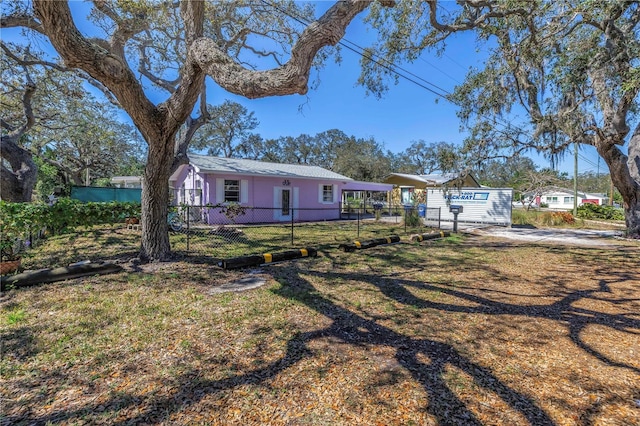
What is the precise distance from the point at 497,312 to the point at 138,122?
699cm

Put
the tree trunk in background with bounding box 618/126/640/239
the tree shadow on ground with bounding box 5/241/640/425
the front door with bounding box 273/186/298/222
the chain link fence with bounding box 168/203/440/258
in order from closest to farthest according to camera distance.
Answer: the tree shadow on ground with bounding box 5/241/640/425 < the chain link fence with bounding box 168/203/440/258 < the tree trunk in background with bounding box 618/126/640/239 < the front door with bounding box 273/186/298/222

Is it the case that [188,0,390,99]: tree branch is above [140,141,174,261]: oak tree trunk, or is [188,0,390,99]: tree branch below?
above

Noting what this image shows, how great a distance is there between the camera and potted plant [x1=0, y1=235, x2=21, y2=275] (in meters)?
5.21

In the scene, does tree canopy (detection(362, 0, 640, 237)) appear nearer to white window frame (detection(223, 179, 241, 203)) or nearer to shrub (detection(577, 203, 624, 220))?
white window frame (detection(223, 179, 241, 203))

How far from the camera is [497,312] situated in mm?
4141

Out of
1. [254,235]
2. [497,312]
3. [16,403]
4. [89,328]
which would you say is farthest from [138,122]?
[497,312]

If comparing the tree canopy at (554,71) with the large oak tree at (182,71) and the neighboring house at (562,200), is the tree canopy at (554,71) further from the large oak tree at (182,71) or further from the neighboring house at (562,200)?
the neighboring house at (562,200)

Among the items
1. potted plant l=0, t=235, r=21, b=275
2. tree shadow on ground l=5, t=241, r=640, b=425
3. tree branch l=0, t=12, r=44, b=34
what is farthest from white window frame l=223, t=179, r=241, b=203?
tree shadow on ground l=5, t=241, r=640, b=425

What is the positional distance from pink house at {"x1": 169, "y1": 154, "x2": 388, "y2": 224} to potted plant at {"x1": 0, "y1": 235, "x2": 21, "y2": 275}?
26.5 ft

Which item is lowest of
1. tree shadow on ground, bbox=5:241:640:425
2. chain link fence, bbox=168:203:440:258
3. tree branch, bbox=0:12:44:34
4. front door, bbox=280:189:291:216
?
tree shadow on ground, bbox=5:241:640:425

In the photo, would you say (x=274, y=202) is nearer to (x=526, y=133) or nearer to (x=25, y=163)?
(x=25, y=163)

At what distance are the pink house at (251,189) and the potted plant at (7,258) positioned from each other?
8090 millimetres

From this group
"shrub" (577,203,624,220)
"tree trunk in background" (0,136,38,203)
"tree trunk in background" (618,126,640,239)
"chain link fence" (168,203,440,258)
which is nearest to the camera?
"chain link fence" (168,203,440,258)

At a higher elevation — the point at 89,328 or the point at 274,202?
the point at 274,202
